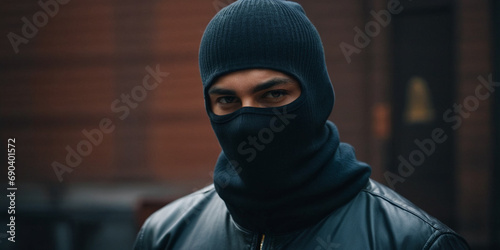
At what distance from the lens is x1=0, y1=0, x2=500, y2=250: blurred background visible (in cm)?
468

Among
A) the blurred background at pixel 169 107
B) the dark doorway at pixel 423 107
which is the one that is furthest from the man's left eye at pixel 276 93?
the dark doorway at pixel 423 107

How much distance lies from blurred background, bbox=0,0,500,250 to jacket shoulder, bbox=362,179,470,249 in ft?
10.6

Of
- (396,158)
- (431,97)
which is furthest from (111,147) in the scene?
(431,97)

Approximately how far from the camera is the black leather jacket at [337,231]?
5.07 feet

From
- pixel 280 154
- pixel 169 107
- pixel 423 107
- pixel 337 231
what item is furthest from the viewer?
pixel 169 107

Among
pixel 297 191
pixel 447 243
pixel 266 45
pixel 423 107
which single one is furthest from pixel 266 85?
pixel 423 107

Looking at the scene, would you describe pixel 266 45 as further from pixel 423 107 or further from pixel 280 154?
pixel 423 107

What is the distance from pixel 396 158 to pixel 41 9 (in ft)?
15.4

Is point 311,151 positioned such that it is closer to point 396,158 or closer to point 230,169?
point 230,169

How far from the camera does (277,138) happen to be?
5.74 ft

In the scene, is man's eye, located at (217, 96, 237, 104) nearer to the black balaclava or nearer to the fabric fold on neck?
the black balaclava

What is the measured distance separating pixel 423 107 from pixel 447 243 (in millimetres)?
3821

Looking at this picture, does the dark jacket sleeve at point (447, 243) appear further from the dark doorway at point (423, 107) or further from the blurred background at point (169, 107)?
the dark doorway at point (423, 107)

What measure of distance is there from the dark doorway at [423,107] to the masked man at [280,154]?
3.48 metres
